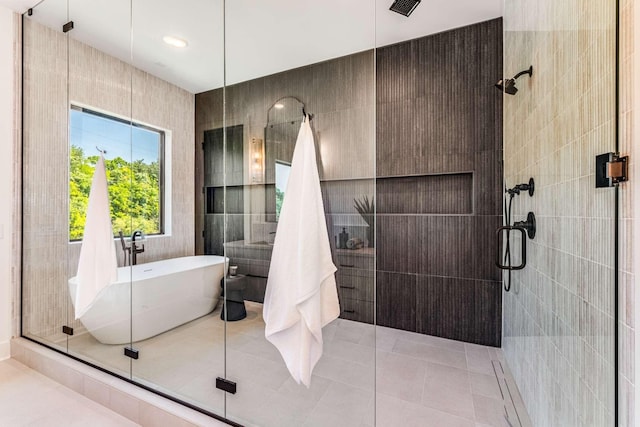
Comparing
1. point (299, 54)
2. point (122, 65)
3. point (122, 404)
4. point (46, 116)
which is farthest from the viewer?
point (46, 116)

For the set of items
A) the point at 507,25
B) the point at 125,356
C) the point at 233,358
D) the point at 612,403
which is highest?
the point at 507,25

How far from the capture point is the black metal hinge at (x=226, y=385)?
1.53 metres

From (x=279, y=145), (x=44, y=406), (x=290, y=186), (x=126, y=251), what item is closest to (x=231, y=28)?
(x=279, y=145)

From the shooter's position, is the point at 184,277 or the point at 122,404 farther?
the point at 184,277

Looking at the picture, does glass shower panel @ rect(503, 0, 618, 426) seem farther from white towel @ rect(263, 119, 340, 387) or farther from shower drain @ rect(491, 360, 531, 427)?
white towel @ rect(263, 119, 340, 387)

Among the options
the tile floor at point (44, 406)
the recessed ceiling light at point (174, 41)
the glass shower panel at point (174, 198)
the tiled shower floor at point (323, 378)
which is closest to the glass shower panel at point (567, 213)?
the tiled shower floor at point (323, 378)

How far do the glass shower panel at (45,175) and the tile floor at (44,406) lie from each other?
0.97ft

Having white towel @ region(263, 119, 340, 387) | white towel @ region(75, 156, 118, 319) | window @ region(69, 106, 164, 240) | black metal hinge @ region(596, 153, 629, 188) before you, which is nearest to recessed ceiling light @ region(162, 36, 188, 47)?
window @ region(69, 106, 164, 240)

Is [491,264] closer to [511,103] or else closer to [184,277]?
[511,103]

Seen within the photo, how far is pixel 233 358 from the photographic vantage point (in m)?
1.58

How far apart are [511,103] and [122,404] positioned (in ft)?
10.9

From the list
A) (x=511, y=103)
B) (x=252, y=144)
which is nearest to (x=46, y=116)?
(x=252, y=144)

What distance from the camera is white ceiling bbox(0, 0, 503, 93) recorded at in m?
1.54

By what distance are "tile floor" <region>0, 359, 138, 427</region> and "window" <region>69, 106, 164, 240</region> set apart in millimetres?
1050
